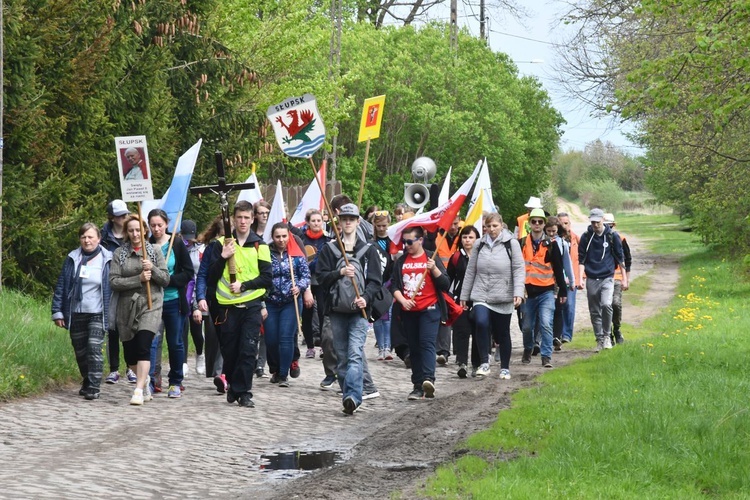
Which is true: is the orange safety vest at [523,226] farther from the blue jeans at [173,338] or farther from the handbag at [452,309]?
the blue jeans at [173,338]

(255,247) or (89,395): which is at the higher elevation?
(255,247)

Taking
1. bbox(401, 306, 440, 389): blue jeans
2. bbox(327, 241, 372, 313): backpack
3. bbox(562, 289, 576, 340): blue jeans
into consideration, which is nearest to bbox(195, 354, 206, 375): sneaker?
bbox(401, 306, 440, 389): blue jeans

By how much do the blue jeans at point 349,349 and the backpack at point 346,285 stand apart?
164 millimetres

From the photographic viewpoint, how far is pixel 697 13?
13.5 meters

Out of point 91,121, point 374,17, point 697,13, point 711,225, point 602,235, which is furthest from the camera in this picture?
point 374,17

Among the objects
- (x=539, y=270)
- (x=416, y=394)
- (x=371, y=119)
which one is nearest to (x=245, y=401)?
(x=416, y=394)

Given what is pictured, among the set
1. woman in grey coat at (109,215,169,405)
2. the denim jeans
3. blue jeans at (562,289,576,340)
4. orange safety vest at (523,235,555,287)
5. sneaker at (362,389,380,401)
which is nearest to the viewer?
woman in grey coat at (109,215,169,405)

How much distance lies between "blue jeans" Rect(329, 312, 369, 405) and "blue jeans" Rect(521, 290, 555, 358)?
445 cm

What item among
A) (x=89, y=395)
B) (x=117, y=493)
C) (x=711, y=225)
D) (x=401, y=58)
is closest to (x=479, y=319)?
(x=89, y=395)

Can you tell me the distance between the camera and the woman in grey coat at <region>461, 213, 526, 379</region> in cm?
1457

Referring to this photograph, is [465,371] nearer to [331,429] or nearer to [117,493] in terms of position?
[331,429]

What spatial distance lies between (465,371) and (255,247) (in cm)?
359

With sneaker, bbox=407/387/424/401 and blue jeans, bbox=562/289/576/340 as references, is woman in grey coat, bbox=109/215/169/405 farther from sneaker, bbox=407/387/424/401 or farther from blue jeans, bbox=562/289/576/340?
blue jeans, bbox=562/289/576/340

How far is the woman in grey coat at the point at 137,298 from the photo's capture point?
1247 centimetres
